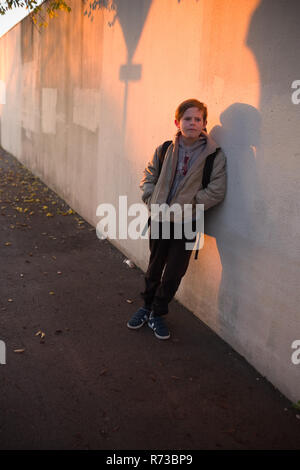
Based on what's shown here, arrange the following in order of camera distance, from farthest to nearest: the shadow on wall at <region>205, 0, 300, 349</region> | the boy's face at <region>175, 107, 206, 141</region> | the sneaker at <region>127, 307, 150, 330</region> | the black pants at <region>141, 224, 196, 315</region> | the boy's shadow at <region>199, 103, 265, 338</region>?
the sneaker at <region>127, 307, 150, 330</region> < the black pants at <region>141, 224, 196, 315</region> < the boy's face at <region>175, 107, 206, 141</region> < the boy's shadow at <region>199, 103, 265, 338</region> < the shadow on wall at <region>205, 0, 300, 349</region>

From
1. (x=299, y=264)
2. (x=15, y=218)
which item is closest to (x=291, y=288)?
(x=299, y=264)

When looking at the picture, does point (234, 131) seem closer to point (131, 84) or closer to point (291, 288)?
point (291, 288)

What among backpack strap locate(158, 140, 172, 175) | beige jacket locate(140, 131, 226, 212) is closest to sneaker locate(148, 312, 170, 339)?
beige jacket locate(140, 131, 226, 212)

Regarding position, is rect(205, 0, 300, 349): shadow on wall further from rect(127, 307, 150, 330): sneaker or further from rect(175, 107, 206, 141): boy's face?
rect(127, 307, 150, 330): sneaker

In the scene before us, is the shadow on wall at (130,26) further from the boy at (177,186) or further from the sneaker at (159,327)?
the sneaker at (159,327)

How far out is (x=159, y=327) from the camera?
3914 mm

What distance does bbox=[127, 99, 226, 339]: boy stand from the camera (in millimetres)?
3582

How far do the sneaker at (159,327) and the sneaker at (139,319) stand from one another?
7cm

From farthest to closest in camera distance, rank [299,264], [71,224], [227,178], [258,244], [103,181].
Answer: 1. [71,224]
2. [103,181]
3. [227,178]
4. [258,244]
5. [299,264]

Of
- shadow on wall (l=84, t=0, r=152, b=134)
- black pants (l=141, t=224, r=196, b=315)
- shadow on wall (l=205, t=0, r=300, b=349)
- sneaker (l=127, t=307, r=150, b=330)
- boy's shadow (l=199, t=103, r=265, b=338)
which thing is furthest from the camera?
shadow on wall (l=84, t=0, r=152, b=134)

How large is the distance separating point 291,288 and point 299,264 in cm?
20

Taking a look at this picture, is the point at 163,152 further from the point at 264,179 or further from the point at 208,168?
the point at 264,179

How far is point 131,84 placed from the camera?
5.51 metres

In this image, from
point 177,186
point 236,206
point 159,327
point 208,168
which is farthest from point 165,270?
point 208,168
